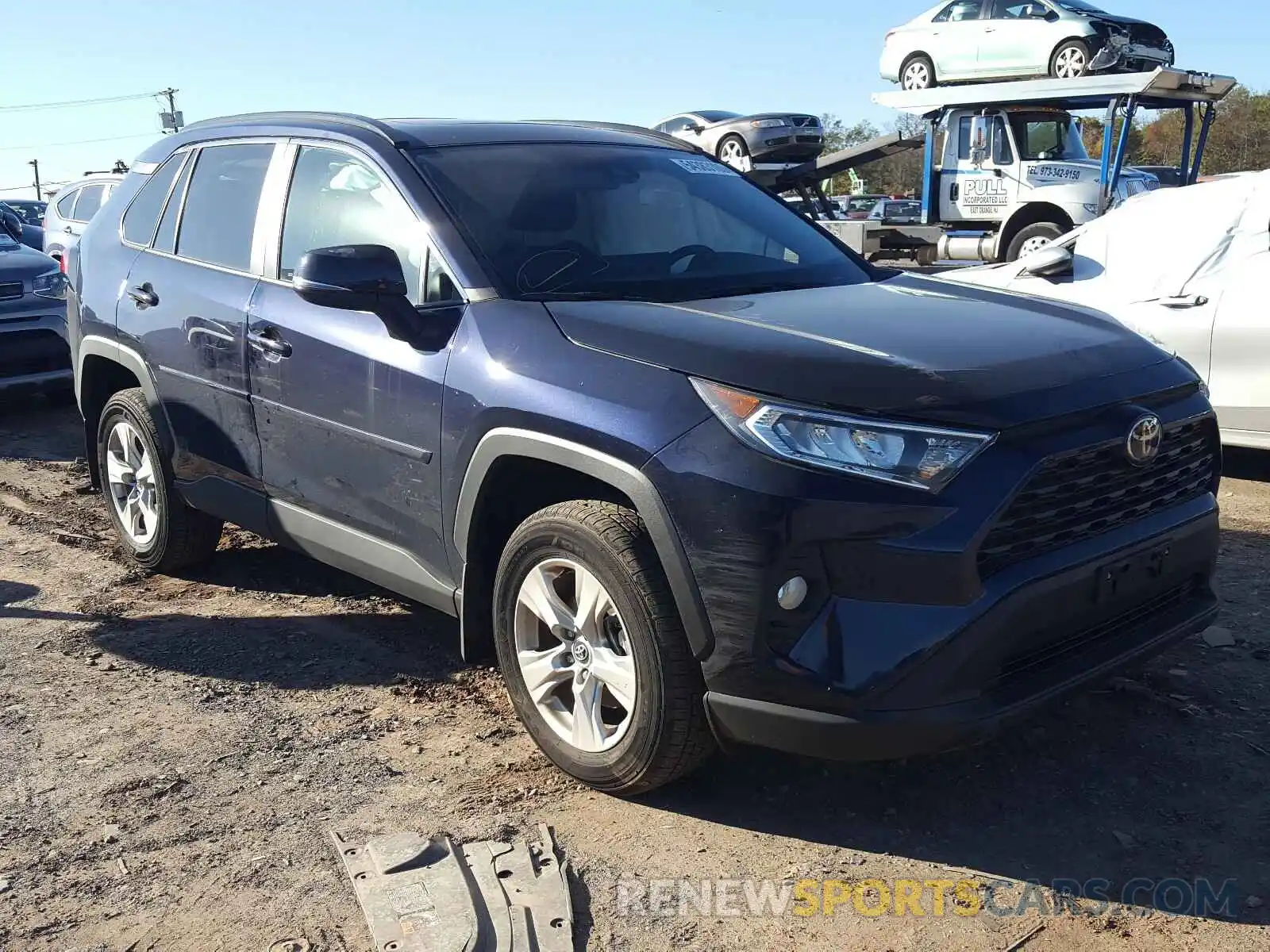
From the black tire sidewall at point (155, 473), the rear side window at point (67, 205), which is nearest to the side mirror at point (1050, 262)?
the black tire sidewall at point (155, 473)

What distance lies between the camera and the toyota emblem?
311 centimetres

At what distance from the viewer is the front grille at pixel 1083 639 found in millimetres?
2982

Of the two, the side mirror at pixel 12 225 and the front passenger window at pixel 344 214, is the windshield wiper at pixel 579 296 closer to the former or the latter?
the front passenger window at pixel 344 214

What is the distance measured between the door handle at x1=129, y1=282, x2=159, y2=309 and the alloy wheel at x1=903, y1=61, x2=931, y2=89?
14.5 meters

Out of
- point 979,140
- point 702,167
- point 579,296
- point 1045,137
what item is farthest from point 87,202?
point 1045,137

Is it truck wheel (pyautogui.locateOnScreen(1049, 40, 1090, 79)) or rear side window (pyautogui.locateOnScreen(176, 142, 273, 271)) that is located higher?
truck wheel (pyautogui.locateOnScreen(1049, 40, 1090, 79))

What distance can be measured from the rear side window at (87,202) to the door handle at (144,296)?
8.65 metres

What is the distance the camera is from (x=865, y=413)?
2848 mm

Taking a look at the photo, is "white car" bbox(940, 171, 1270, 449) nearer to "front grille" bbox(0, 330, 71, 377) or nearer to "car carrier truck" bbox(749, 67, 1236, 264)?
"front grille" bbox(0, 330, 71, 377)

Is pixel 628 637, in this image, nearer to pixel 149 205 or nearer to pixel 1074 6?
pixel 149 205

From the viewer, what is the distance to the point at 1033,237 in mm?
15492

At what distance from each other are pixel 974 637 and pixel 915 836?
0.63m

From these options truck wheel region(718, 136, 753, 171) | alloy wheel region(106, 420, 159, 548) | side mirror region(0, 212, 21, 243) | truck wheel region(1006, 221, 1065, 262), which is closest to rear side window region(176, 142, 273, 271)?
alloy wheel region(106, 420, 159, 548)

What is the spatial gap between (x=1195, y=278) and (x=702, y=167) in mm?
3214
